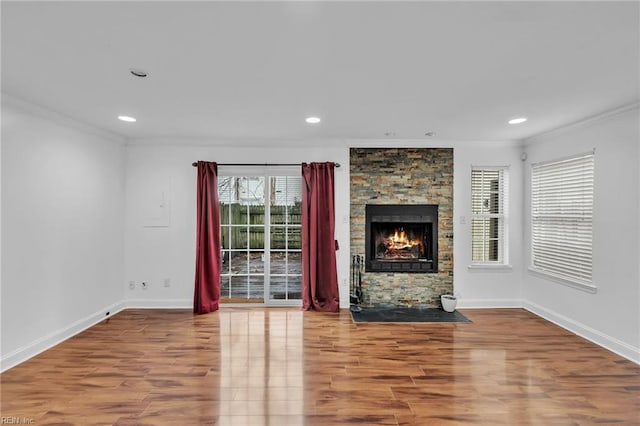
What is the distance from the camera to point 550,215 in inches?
170

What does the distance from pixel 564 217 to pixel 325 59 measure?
3.66 metres

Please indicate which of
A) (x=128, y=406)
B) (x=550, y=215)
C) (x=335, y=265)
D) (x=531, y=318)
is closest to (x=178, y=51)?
(x=128, y=406)

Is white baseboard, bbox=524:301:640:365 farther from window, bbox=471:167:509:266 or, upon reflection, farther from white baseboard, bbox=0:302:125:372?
white baseboard, bbox=0:302:125:372

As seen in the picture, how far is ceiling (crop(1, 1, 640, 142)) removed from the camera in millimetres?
1712

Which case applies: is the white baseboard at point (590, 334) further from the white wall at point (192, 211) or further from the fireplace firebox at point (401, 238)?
the fireplace firebox at point (401, 238)

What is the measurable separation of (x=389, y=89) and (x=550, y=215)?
10.1 feet

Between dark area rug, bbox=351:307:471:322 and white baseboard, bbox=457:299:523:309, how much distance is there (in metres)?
0.28

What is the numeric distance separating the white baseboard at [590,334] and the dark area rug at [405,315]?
3.44ft

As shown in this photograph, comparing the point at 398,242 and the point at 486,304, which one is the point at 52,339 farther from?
the point at 486,304

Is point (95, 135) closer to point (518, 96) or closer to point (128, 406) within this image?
point (128, 406)

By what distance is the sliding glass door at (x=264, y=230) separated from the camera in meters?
4.92

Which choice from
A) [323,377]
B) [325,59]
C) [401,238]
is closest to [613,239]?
[401,238]

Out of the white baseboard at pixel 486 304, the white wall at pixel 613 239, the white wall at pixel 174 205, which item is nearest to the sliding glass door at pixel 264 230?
the white wall at pixel 174 205

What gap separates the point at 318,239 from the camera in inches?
187
